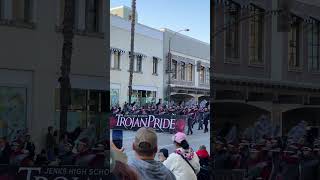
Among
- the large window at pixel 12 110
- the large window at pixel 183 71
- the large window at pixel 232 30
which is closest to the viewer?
the large window at pixel 12 110

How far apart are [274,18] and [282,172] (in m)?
0.80

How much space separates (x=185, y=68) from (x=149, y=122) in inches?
11.8

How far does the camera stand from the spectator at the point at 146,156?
Result: 2064 mm

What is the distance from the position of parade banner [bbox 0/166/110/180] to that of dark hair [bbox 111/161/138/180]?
39 millimetres

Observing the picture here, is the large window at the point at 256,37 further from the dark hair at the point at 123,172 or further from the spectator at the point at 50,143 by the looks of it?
the spectator at the point at 50,143

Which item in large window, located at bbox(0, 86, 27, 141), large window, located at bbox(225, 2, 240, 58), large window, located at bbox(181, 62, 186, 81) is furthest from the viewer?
large window, located at bbox(225, 2, 240, 58)

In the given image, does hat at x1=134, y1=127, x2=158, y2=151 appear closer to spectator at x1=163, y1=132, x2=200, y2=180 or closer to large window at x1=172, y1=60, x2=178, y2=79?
spectator at x1=163, y1=132, x2=200, y2=180

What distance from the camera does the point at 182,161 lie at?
86.1 inches

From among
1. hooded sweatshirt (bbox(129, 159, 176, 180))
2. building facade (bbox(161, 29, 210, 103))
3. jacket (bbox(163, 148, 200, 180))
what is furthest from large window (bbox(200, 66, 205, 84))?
hooded sweatshirt (bbox(129, 159, 176, 180))

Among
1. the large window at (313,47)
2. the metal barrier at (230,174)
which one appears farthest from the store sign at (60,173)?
the large window at (313,47)

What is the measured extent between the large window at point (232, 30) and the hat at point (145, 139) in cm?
57

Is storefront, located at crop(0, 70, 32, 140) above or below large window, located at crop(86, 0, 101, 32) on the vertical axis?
below

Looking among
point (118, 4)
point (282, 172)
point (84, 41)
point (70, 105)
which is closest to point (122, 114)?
point (70, 105)

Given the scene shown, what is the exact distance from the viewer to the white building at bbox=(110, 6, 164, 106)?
2.08m
